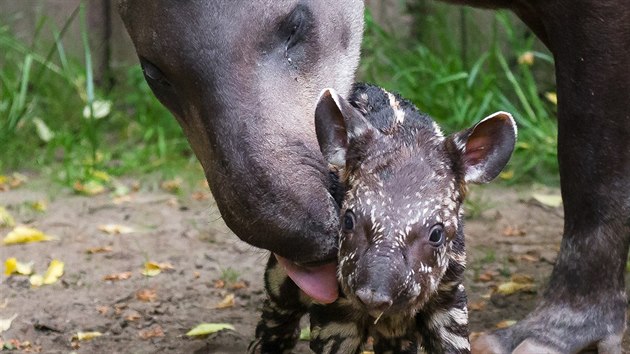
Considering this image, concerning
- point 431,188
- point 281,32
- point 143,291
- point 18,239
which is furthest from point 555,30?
point 18,239

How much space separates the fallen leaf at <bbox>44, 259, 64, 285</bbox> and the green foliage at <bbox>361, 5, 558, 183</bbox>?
2498 mm

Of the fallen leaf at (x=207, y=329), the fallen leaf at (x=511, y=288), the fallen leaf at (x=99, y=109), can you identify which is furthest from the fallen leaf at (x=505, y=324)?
the fallen leaf at (x=99, y=109)

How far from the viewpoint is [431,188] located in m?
2.83

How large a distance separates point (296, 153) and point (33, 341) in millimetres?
1642

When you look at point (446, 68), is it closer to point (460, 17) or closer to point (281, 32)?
point (460, 17)

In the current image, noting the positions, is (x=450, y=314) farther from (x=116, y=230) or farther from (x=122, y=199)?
(x=122, y=199)

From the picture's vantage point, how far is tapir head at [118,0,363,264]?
306cm

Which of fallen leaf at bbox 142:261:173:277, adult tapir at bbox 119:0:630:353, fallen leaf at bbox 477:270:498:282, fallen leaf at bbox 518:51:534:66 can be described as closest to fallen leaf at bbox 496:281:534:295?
fallen leaf at bbox 477:270:498:282

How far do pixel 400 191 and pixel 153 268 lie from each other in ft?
8.20

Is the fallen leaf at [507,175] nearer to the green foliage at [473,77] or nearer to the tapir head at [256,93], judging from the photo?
the green foliage at [473,77]

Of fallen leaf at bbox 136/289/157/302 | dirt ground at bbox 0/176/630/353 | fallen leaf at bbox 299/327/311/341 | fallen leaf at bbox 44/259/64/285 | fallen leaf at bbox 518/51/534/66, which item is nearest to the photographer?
fallen leaf at bbox 299/327/311/341

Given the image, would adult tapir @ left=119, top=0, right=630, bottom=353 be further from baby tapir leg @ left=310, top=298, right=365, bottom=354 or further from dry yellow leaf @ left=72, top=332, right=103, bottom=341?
dry yellow leaf @ left=72, top=332, right=103, bottom=341

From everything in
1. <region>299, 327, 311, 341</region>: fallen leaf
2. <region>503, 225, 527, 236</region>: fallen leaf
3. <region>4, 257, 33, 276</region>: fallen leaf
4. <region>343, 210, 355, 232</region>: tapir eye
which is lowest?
<region>503, 225, 527, 236</region>: fallen leaf

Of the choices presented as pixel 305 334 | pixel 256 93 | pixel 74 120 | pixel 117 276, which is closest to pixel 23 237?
pixel 117 276
